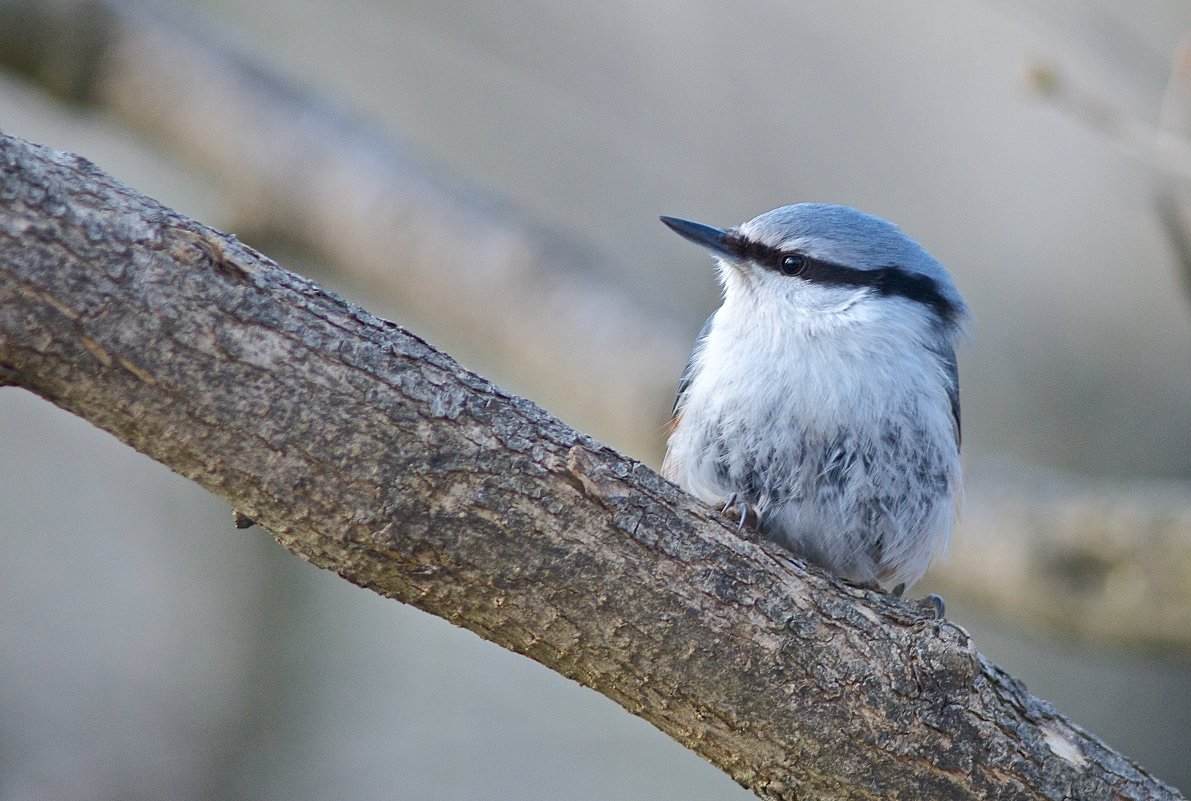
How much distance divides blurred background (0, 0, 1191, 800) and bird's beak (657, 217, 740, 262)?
66.5 inches

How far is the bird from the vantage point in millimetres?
2660

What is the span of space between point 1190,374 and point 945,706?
16.7ft

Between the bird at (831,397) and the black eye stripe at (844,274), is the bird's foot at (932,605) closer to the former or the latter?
the bird at (831,397)

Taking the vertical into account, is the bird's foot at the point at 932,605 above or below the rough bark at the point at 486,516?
above

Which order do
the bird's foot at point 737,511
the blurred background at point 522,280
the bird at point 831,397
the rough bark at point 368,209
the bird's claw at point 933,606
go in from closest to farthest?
the bird's claw at point 933,606 → the bird's foot at point 737,511 → the bird at point 831,397 → the rough bark at point 368,209 → the blurred background at point 522,280

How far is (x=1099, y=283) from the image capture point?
672 centimetres

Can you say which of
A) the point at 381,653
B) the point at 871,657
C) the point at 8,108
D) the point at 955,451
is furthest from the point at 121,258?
the point at 8,108

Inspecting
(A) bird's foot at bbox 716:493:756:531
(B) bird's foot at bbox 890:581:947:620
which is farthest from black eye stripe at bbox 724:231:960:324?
(B) bird's foot at bbox 890:581:947:620

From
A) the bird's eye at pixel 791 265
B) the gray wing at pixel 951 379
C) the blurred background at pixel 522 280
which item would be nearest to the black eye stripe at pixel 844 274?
the bird's eye at pixel 791 265

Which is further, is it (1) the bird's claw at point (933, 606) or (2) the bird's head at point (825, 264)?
(2) the bird's head at point (825, 264)

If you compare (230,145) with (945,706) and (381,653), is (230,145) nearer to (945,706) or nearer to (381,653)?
(381,653)

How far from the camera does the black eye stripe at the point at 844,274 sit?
9.68 feet

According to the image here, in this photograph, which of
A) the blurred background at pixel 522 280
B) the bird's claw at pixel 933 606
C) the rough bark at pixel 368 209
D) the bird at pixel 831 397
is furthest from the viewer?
the blurred background at pixel 522 280

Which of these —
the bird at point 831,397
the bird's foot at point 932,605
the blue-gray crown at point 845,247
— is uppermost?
the blue-gray crown at point 845,247
